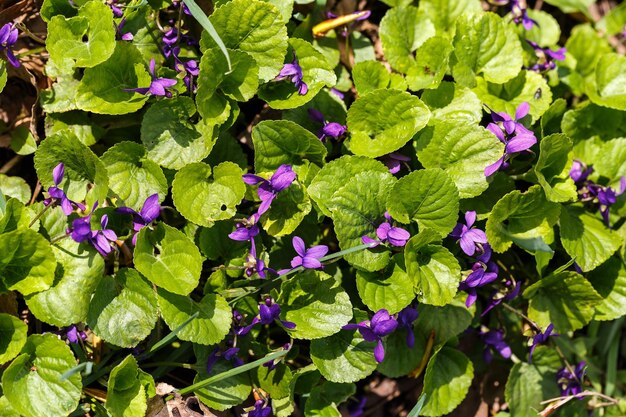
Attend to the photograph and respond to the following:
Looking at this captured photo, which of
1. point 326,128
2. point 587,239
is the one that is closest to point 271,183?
point 326,128

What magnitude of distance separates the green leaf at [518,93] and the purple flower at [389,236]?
73 cm

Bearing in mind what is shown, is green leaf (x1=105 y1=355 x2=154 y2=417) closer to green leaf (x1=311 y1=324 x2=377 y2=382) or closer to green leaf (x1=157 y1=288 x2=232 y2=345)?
green leaf (x1=157 y1=288 x2=232 y2=345)

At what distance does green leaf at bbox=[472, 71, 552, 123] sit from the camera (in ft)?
8.91

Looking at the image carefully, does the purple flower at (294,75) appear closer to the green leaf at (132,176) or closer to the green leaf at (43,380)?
the green leaf at (132,176)

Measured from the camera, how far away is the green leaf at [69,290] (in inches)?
86.6

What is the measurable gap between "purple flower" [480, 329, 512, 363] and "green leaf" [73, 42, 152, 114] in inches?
64.1

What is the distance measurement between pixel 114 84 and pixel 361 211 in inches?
38.4

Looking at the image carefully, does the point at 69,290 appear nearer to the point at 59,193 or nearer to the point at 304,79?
the point at 59,193

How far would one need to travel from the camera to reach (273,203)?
7.90 ft

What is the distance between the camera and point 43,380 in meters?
2.21

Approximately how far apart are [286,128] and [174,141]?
40 cm

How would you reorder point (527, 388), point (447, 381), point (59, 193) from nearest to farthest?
point (59, 193) → point (447, 381) → point (527, 388)

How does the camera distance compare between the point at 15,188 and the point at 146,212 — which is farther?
the point at 15,188

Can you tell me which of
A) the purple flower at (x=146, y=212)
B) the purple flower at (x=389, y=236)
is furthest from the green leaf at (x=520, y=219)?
the purple flower at (x=146, y=212)
